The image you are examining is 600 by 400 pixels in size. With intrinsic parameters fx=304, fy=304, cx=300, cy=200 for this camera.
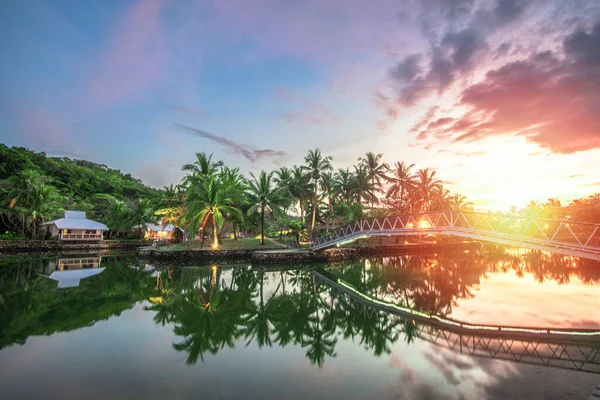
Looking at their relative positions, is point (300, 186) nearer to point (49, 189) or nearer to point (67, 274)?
point (67, 274)

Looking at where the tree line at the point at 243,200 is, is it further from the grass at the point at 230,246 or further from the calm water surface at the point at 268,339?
the calm water surface at the point at 268,339

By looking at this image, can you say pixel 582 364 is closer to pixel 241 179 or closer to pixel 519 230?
pixel 519 230

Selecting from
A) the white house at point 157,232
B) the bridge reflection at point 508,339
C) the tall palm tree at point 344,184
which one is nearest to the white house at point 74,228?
the white house at point 157,232

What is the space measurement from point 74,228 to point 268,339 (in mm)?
41430

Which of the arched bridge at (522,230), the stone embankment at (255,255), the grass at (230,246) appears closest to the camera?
the arched bridge at (522,230)

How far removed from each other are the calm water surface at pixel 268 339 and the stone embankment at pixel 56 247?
21409 mm

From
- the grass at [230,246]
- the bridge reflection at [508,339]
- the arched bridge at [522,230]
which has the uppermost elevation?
the arched bridge at [522,230]

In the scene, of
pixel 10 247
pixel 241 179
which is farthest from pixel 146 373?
pixel 10 247

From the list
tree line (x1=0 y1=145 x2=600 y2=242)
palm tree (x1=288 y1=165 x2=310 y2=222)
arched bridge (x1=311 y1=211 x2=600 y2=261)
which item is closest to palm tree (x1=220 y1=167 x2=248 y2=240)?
tree line (x1=0 y1=145 x2=600 y2=242)

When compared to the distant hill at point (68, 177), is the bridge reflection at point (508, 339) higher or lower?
lower

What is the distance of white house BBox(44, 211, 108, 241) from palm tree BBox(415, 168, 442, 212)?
4642 centimetres

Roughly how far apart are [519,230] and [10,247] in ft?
153

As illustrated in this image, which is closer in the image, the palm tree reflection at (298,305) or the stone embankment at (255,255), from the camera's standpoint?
the palm tree reflection at (298,305)

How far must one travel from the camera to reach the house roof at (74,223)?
3897 centimetres
